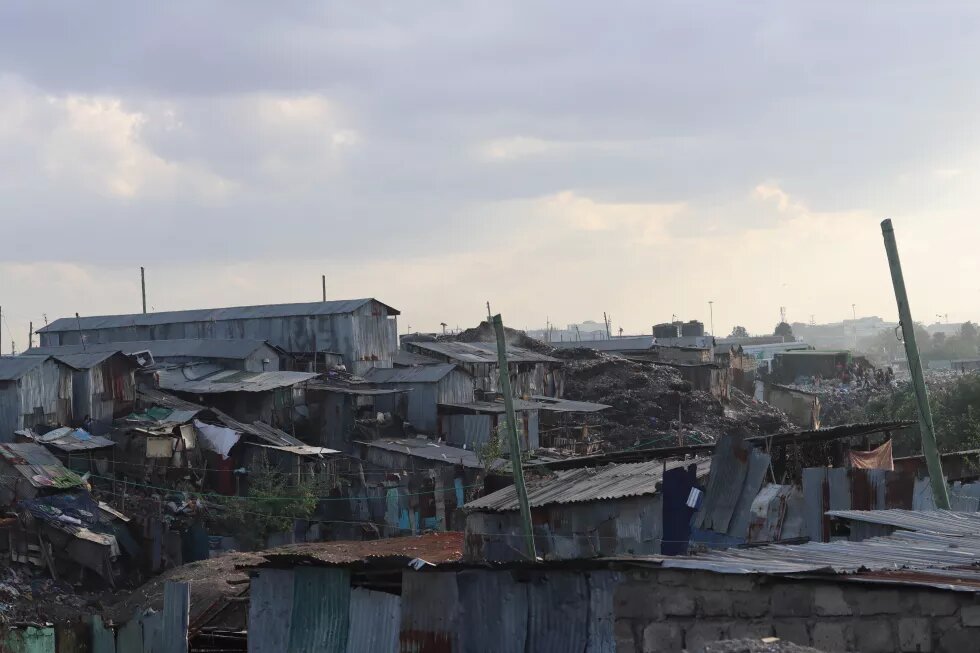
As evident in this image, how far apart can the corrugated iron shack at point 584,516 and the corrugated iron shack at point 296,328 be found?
999 inches

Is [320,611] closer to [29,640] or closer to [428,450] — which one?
[29,640]

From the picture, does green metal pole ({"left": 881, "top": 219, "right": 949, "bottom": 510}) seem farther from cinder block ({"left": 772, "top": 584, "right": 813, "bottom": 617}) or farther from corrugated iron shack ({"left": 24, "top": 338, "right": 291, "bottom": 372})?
corrugated iron shack ({"left": 24, "top": 338, "right": 291, "bottom": 372})

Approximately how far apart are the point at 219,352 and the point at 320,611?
30617 millimetres

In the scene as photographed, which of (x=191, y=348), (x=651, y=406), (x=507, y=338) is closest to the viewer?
(x=191, y=348)

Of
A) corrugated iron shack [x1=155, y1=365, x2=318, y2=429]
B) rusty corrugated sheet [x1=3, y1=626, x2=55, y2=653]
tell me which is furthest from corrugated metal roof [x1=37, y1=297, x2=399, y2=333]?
rusty corrugated sheet [x1=3, y1=626, x2=55, y2=653]

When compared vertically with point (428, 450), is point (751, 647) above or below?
below

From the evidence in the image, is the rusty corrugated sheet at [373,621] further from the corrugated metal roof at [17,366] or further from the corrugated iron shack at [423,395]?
the corrugated iron shack at [423,395]

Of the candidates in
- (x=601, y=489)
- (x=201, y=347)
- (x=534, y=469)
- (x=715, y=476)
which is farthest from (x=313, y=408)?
(x=715, y=476)

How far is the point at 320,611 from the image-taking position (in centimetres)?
1003

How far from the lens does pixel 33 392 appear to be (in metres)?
30.5

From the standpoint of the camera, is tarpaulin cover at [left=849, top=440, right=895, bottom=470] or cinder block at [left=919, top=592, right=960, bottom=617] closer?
cinder block at [left=919, top=592, right=960, bottom=617]

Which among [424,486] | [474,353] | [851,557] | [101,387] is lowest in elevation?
[851,557]

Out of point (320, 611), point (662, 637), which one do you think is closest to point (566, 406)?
point (320, 611)

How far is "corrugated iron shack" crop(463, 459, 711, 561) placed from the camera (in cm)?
1533
